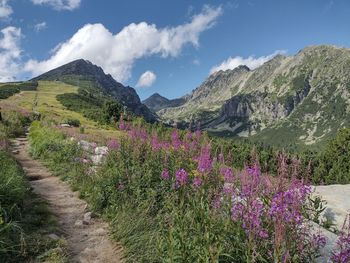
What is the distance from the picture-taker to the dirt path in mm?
7848

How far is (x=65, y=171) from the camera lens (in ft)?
51.0

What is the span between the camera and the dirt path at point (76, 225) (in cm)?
785

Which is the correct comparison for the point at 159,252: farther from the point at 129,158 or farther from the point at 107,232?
the point at 129,158

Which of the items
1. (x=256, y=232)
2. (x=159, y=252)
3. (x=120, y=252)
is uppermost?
(x=256, y=232)

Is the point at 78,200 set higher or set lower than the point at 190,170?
lower

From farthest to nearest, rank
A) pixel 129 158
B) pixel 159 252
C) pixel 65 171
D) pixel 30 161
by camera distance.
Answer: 1. pixel 30 161
2. pixel 65 171
3. pixel 129 158
4. pixel 159 252

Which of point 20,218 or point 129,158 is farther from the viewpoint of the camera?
point 129,158

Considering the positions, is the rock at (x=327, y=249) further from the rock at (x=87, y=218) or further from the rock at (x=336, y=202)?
the rock at (x=87, y=218)

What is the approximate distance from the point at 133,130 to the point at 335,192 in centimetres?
652

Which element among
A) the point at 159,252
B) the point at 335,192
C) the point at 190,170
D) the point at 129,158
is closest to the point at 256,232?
the point at 159,252

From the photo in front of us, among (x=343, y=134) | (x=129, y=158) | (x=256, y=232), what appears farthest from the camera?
(x=343, y=134)

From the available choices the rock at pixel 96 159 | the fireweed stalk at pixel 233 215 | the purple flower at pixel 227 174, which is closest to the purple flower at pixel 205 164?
the fireweed stalk at pixel 233 215

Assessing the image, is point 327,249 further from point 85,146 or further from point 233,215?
point 85,146

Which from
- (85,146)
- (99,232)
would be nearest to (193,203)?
(99,232)
